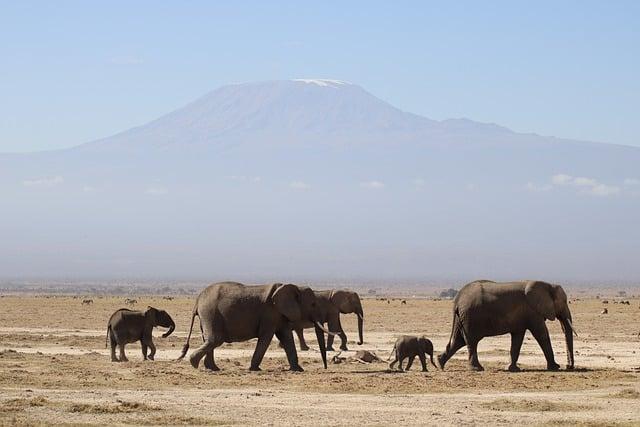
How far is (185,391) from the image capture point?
2652 centimetres

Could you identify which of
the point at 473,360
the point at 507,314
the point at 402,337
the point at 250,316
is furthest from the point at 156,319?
the point at 507,314

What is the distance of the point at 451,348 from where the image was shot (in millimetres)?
32375

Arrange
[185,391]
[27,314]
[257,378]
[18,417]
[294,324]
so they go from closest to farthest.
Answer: [18,417] → [185,391] → [257,378] → [294,324] → [27,314]

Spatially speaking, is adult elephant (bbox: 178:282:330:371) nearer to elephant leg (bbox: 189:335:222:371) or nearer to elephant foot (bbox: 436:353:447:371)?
elephant leg (bbox: 189:335:222:371)

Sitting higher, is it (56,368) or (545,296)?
(545,296)

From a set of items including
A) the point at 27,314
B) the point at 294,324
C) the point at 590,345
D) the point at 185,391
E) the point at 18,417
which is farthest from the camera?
the point at 27,314

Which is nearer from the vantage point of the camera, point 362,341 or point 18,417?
point 18,417

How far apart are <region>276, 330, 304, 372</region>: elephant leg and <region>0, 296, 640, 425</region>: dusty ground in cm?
41

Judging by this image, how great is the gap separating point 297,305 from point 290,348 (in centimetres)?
106

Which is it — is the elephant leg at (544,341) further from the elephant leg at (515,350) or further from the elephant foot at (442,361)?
the elephant foot at (442,361)

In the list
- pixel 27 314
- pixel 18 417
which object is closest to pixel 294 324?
pixel 18 417

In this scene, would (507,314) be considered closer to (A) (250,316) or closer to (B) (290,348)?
(B) (290,348)

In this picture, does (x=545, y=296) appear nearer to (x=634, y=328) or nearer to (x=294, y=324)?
(x=294, y=324)

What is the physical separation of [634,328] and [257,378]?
1115 inches
